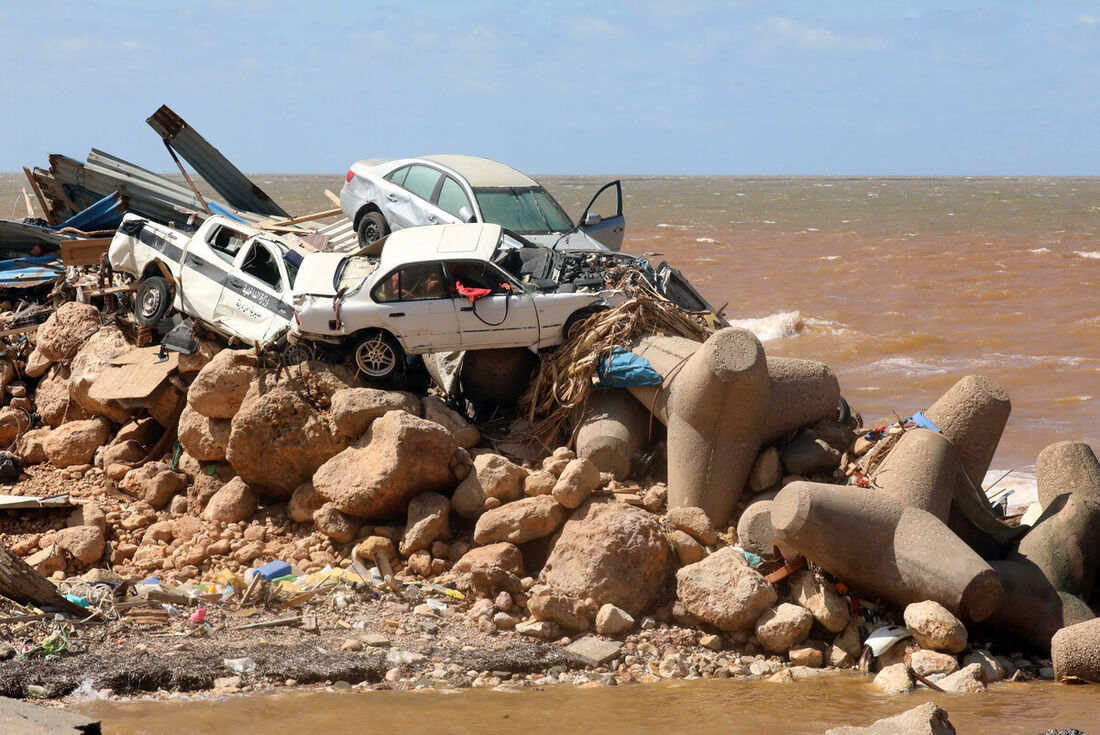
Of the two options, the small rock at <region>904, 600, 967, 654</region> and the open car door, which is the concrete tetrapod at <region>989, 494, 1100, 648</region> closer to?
the small rock at <region>904, 600, 967, 654</region>

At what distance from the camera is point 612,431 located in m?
9.64

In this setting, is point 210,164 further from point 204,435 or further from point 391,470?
point 391,470

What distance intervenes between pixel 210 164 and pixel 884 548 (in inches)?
535

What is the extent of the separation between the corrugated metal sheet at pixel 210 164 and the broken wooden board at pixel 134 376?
6.77m

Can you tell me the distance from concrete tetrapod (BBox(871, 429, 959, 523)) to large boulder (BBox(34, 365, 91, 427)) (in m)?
8.29

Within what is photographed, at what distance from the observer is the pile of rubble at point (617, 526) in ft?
25.9

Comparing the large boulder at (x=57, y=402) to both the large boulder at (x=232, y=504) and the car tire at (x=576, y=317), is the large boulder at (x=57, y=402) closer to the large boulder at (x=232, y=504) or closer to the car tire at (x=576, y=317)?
the large boulder at (x=232, y=504)

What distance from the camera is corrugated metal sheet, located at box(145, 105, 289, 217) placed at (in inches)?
690

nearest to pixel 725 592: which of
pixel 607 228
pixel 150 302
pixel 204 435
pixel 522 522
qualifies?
pixel 522 522

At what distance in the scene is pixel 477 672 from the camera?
294 inches

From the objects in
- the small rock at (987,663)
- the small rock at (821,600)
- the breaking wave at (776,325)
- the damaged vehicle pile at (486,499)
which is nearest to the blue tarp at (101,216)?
the damaged vehicle pile at (486,499)

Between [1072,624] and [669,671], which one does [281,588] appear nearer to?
[669,671]

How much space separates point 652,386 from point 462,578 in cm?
239

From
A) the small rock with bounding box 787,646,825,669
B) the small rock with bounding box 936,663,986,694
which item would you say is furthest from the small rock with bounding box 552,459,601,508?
the small rock with bounding box 936,663,986,694
